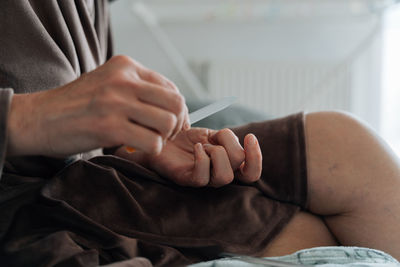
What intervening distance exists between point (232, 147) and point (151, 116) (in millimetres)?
181

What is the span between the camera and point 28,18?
1.96 ft

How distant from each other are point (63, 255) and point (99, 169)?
0.13 metres

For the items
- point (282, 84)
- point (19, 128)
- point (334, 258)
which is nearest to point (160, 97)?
point (19, 128)

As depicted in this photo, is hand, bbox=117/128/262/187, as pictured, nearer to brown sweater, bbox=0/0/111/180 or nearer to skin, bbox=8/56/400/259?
skin, bbox=8/56/400/259

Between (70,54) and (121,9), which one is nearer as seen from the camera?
(70,54)

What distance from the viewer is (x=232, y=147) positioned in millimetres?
557

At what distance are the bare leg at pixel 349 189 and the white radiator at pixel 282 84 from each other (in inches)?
67.0

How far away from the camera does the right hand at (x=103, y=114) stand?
0.40 m

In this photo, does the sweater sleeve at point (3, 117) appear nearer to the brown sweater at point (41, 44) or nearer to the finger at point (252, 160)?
the brown sweater at point (41, 44)

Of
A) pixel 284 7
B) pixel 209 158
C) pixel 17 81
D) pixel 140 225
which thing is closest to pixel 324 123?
pixel 209 158

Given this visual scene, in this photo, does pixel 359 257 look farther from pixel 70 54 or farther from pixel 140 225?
pixel 70 54

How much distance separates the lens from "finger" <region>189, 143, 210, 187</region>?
541mm

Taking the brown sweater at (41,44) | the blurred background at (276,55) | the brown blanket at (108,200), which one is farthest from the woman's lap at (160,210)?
the blurred background at (276,55)

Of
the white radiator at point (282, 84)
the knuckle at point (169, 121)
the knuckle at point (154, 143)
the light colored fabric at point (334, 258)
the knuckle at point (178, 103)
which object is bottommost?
the white radiator at point (282, 84)
